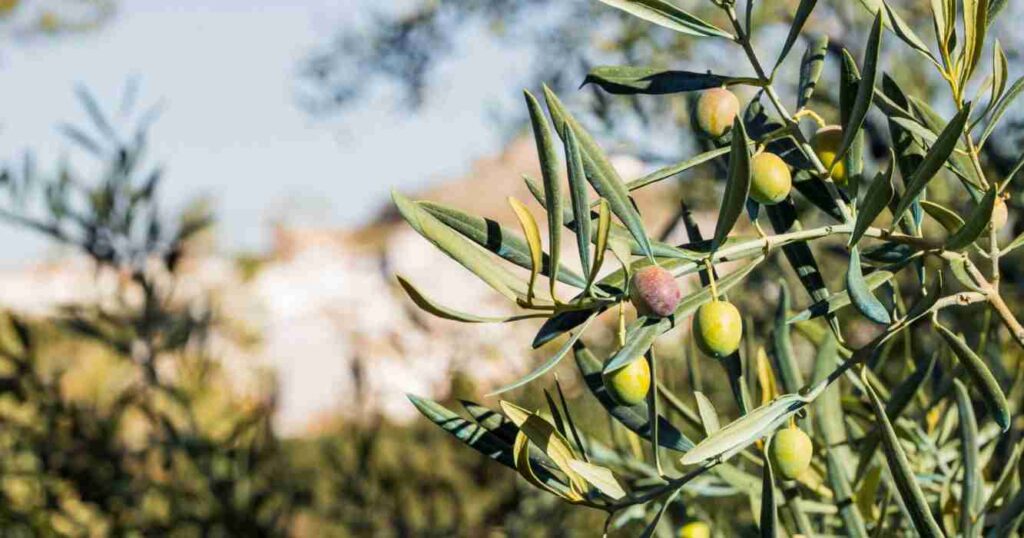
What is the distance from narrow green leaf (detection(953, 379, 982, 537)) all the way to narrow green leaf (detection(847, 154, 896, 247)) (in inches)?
9.2

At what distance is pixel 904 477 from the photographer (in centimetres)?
59

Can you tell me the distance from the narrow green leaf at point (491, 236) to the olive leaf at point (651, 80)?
0.11 meters

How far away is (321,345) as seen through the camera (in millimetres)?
13188

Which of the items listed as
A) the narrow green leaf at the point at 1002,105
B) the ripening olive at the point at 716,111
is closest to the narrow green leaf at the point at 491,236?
the ripening olive at the point at 716,111

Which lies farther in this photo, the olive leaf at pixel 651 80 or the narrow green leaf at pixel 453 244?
the olive leaf at pixel 651 80

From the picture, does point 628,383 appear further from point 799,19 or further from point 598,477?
point 799,19

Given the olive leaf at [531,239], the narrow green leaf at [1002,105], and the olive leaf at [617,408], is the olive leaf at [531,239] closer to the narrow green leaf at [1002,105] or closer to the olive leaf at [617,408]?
the olive leaf at [617,408]

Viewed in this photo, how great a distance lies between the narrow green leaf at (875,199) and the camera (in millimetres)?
534

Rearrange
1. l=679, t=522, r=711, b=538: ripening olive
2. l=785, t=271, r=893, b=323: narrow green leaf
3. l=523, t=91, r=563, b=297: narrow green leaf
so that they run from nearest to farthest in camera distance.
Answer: l=523, t=91, r=563, b=297: narrow green leaf → l=785, t=271, r=893, b=323: narrow green leaf → l=679, t=522, r=711, b=538: ripening olive

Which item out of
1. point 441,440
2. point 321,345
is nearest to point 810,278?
point 441,440

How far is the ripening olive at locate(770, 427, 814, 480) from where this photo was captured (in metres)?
0.62

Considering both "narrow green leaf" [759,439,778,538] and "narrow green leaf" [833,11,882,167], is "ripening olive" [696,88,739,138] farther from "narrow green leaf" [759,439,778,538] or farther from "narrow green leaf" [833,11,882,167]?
"narrow green leaf" [759,439,778,538]

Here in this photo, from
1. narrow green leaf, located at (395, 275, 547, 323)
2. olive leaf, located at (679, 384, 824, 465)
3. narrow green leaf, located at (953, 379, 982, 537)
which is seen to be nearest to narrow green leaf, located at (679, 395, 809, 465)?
olive leaf, located at (679, 384, 824, 465)

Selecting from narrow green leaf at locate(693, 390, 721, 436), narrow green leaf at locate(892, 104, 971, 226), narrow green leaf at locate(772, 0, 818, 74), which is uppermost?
narrow green leaf at locate(772, 0, 818, 74)
